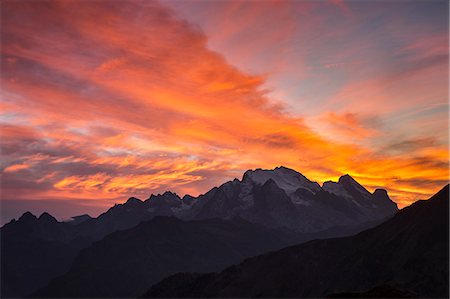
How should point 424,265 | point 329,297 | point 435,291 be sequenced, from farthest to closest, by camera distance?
1. point 424,265
2. point 435,291
3. point 329,297

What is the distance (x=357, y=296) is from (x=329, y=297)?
1024cm

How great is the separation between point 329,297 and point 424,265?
84326 millimetres

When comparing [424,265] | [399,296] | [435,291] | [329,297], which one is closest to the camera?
[399,296]

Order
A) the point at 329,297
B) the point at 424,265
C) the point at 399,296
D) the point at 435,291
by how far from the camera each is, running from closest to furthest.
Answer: the point at 399,296 < the point at 329,297 < the point at 435,291 < the point at 424,265

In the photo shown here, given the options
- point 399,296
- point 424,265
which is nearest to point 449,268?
point 424,265

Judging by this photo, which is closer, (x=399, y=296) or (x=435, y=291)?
(x=399, y=296)

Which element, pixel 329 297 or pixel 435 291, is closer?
pixel 329 297

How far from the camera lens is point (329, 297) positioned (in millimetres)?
133250

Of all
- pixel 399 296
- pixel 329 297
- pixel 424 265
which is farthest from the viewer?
pixel 424 265

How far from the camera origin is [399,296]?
12206 cm

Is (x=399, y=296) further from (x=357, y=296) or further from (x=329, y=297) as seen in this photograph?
(x=329, y=297)

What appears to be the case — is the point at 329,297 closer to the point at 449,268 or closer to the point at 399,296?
the point at 399,296

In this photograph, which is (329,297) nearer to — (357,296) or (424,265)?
(357,296)

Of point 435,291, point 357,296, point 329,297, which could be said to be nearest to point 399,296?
point 357,296
